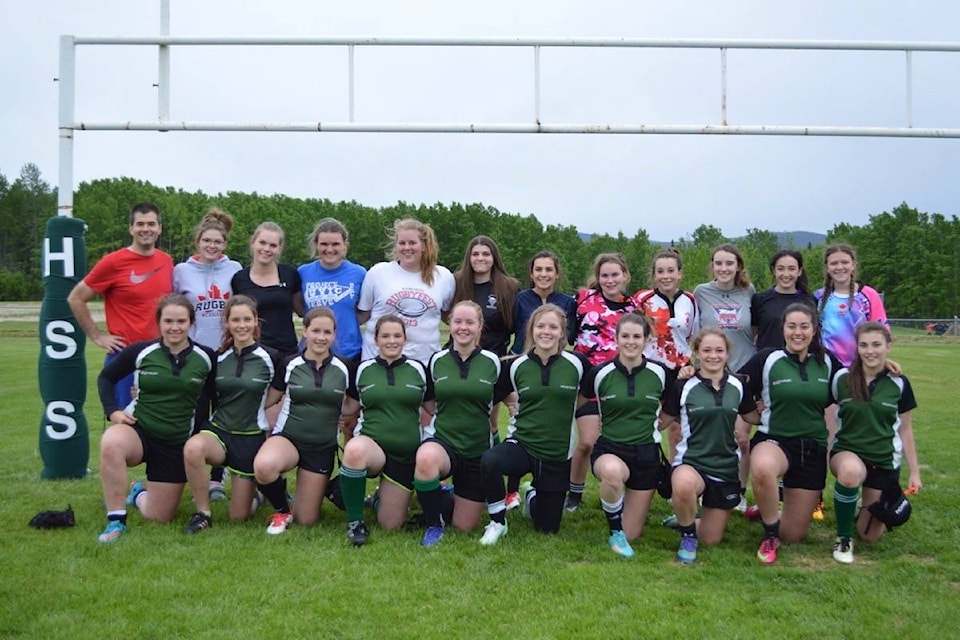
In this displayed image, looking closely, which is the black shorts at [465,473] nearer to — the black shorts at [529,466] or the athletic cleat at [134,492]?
the black shorts at [529,466]

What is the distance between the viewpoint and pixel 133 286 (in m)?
5.61

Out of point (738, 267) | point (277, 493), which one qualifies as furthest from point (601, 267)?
point (277, 493)

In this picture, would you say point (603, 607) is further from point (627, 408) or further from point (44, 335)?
point (44, 335)

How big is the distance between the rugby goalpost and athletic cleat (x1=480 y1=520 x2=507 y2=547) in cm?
300

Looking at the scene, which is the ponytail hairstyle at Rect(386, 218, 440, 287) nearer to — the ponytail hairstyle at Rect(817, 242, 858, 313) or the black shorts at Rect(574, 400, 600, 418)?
the black shorts at Rect(574, 400, 600, 418)

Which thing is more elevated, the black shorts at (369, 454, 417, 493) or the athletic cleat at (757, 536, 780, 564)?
the black shorts at (369, 454, 417, 493)

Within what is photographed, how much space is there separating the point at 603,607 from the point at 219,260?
3543 mm

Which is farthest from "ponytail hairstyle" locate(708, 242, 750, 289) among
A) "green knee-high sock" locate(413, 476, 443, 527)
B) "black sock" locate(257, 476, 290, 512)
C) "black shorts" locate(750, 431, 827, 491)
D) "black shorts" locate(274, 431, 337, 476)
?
"black sock" locate(257, 476, 290, 512)

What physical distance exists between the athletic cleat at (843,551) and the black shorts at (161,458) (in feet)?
13.0

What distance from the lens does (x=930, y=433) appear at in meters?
9.41

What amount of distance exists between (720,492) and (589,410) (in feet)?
3.31

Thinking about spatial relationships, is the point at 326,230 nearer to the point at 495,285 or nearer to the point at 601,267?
the point at 495,285

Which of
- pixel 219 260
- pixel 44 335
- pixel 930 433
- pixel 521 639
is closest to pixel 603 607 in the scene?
pixel 521 639

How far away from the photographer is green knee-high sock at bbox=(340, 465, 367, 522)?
15.9 ft
